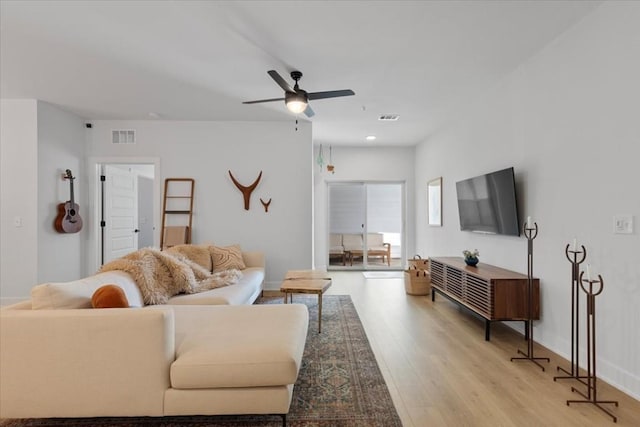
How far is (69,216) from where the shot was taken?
15.5 feet

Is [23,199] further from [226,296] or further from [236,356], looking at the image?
[236,356]

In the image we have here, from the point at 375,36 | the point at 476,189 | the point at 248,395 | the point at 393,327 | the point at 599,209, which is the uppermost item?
the point at 375,36

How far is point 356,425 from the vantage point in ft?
6.10

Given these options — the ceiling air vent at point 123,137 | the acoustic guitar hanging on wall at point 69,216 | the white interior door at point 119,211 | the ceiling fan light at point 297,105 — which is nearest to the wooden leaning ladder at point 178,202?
the ceiling air vent at point 123,137

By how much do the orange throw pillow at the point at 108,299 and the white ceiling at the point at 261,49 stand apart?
1.99 meters

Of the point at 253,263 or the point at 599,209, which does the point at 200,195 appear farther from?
the point at 599,209

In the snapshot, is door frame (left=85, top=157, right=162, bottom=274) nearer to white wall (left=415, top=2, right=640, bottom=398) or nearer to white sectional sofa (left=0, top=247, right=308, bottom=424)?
white sectional sofa (left=0, top=247, right=308, bottom=424)

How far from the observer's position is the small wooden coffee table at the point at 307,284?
3293 millimetres

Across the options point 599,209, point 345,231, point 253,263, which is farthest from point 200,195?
point 599,209

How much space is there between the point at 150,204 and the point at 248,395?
294 inches

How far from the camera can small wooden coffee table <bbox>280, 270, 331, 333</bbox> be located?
3293mm

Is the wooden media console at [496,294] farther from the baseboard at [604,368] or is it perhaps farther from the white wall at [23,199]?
the white wall at [23,199]

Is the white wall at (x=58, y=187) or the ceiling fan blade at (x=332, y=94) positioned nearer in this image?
the ceiling fan blade at (x=332, y=94)

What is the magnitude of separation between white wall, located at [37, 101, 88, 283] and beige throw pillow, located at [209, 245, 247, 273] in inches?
87.8
